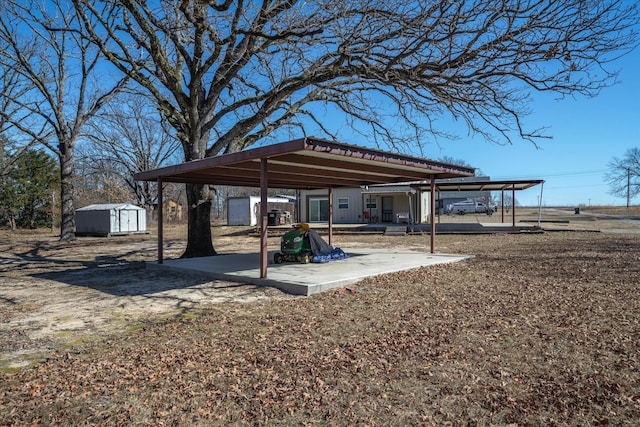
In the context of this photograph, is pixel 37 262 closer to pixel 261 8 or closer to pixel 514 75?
pixel 261 8

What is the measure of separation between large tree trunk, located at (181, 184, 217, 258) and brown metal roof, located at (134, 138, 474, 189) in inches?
16.0

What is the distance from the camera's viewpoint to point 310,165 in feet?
27.3

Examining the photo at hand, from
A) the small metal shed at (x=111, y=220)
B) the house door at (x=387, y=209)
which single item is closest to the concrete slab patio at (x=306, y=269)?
the small metal shed at (x=111, y=220)

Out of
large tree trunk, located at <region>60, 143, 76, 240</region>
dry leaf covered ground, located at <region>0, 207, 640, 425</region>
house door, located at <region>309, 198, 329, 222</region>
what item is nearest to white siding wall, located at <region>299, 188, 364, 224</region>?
house door, located at <region>309, 198, 329, 222</region>

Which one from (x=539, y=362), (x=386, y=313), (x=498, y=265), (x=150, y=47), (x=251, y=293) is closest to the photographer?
(x=539, y=362)

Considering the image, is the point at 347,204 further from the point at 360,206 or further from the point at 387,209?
the point at 387,209

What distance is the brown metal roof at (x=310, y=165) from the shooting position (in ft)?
20.6

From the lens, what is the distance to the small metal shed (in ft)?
75.5

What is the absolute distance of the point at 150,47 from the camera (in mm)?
10047

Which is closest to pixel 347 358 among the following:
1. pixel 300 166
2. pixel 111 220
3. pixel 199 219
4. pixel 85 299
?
pixel 85 299

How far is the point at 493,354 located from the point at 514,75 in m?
6.61

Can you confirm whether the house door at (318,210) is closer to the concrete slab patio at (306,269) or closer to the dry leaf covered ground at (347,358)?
the concrete slab patio at (306,269)

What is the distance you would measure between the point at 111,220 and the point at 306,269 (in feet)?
59.3

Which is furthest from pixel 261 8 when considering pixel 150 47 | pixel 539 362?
pixel 539 362
